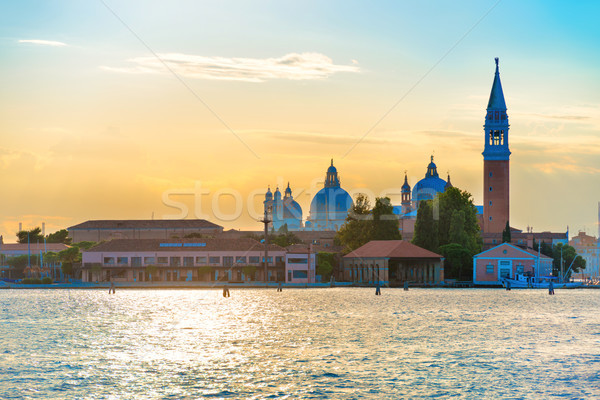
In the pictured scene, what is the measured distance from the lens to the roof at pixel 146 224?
187 meters

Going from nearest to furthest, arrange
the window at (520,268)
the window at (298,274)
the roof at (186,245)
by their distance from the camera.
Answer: the window at (298,274) < the window at (520,268) < the roof at (186,245)

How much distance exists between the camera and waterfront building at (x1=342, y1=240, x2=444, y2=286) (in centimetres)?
11394

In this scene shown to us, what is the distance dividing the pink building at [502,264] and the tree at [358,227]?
679 inches

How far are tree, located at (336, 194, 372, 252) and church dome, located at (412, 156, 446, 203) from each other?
178ft

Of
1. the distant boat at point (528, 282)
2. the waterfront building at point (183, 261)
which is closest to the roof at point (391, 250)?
the waterfront building at point (183, 261)

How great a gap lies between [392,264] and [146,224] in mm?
80316

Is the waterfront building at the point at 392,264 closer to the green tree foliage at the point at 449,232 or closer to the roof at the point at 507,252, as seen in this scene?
the green tree foliage at the point at 449,232

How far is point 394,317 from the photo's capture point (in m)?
57.8

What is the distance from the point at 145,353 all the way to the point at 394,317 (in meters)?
24.0

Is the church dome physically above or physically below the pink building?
above

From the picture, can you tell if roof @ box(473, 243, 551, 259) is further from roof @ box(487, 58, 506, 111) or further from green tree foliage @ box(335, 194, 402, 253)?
roof @ box(487, 58, 506, 111)

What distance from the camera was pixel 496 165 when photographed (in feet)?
481

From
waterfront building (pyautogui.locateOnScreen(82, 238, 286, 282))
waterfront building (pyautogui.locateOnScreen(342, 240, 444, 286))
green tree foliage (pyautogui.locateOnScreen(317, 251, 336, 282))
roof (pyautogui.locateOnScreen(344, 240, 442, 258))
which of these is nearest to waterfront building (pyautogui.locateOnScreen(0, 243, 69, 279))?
waterfront building (pyautogui.locateOnScreen(82, 238, 286, 282))

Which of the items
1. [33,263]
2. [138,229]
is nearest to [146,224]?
[138,229]
